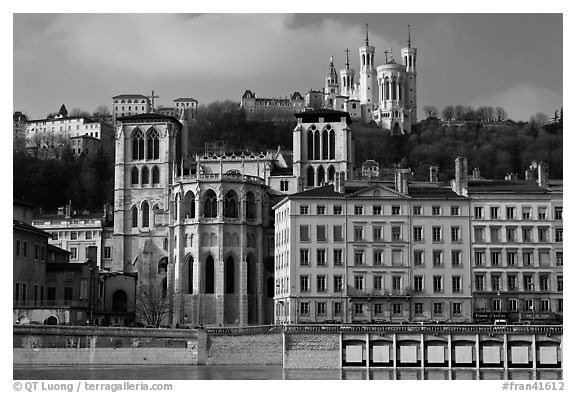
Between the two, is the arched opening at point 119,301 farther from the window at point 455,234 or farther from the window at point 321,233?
the window at point 455,234

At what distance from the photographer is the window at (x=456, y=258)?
79.1m

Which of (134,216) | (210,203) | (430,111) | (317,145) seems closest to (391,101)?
(430,111)

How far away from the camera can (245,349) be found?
72.4 metres

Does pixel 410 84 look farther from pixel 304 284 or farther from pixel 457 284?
pixel 304 284

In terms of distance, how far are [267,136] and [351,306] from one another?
79730mm

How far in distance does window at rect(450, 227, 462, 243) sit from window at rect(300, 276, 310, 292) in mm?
10286

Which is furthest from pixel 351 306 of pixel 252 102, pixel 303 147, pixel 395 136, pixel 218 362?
pixel 252 102

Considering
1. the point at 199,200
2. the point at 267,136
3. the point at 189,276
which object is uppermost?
the point at 267,136

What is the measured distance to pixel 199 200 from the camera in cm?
9475

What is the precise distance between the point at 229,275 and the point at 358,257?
18095 mm

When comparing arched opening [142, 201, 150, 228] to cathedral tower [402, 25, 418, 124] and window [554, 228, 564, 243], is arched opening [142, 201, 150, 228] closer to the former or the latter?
window [554, 228, 564, 243]

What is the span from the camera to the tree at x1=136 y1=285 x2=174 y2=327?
9212 cm

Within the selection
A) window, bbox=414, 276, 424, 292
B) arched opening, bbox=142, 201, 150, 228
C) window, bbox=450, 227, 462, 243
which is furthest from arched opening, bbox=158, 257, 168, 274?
window, bbox=450, 227, 462, 243

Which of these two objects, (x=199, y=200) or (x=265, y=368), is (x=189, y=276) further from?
(x=265, y=368)
